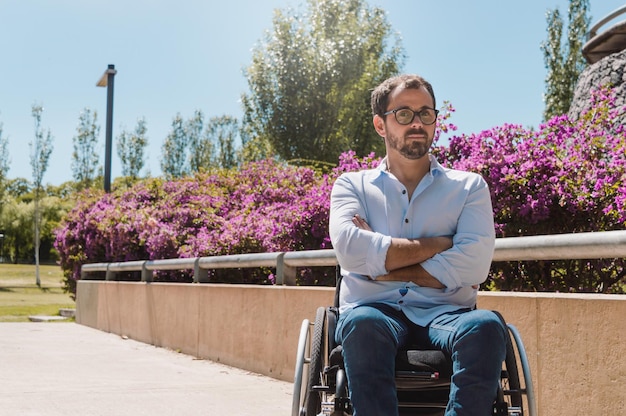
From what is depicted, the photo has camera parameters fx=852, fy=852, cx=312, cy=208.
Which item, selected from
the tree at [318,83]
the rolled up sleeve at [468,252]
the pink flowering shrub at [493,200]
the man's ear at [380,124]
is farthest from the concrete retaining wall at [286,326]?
the tree at [318,83]

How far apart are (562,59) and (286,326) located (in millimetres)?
37647

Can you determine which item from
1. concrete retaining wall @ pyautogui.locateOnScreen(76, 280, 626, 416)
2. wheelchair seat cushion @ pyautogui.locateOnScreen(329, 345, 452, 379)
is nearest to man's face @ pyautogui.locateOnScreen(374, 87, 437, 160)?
wheelchair seat cushion @ pyautogui.locateOnScreen(329, 345, 452, 379)

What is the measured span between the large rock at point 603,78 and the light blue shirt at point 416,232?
17602 mm

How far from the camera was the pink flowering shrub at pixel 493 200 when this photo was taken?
5961mm

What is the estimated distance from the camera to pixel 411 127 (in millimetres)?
3430

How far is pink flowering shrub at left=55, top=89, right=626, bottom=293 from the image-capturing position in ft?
19.6

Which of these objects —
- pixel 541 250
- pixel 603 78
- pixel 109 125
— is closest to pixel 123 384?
pixel 541 250

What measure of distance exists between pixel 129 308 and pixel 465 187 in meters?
9.21

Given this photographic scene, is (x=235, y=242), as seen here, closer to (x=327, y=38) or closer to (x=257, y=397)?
(x=257, y=397)

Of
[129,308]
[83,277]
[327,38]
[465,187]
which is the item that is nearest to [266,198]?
[129,308]

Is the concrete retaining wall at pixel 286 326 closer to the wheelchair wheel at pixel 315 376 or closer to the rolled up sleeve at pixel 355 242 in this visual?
the rolled up sleeve at pixel 355 242

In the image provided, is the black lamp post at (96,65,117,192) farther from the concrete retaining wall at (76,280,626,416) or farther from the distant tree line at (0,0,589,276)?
the distant tree line at (0,0,589,276)

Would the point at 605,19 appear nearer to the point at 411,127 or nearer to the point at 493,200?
the point at 493,200

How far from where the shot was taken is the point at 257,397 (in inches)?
247
